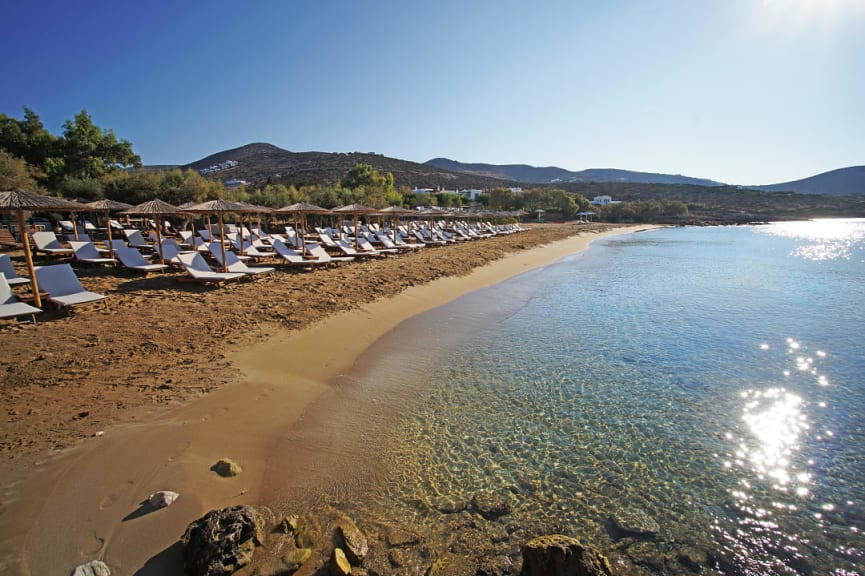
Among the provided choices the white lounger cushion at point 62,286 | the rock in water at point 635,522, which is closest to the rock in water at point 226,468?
the rock in water at point 635,522

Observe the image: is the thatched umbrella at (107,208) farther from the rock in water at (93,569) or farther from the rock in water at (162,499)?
the rock in water at (93,569)

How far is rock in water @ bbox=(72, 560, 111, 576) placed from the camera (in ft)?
6.15

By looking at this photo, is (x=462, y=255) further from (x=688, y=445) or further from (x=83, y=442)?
(x=83, y=442)

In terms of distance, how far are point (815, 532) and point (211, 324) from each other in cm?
641

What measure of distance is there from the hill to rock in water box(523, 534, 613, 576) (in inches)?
2035

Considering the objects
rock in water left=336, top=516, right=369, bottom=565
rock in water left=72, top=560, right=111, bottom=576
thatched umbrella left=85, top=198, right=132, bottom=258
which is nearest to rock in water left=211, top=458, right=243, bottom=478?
rock in water left=72, top=560, right=111, bottom=576

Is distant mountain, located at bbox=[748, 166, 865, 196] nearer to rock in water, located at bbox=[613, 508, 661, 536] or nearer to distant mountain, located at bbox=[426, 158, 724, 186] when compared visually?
distant mountain, located at bbox=[426, 158, 724, 186]

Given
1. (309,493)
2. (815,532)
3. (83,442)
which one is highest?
(83,442)

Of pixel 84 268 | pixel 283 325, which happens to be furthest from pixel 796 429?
pixel 84 268

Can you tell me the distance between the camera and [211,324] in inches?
215

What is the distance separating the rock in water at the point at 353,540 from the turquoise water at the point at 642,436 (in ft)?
0.91

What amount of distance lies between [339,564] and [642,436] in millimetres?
2902

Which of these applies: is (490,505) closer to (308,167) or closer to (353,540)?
(353,540)

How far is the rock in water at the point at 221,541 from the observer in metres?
1.98
